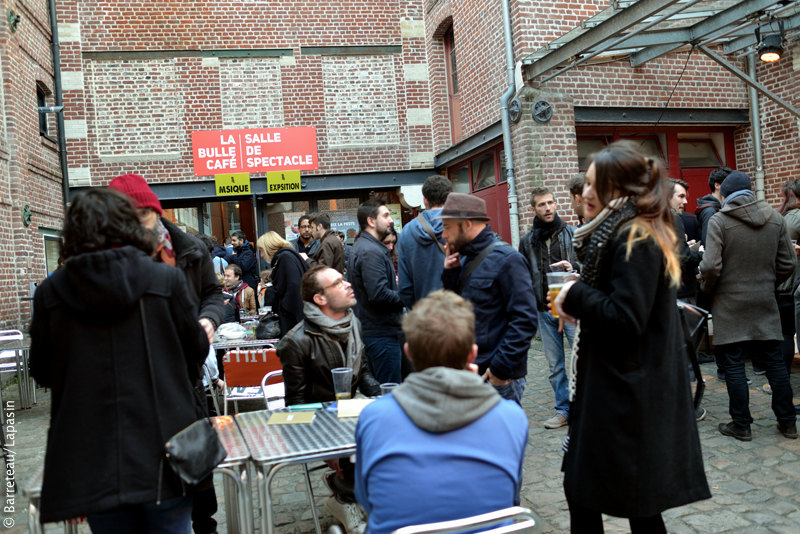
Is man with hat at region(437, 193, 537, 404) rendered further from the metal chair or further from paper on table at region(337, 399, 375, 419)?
the metal chair

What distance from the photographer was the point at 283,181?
12727 mm

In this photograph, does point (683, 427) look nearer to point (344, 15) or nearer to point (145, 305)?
point (145, 305)

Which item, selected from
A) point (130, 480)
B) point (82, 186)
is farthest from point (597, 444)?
point (82, 186)

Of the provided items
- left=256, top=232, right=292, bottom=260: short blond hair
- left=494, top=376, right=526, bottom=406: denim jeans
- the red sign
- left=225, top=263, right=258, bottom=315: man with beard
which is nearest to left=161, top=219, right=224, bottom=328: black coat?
left=494, top=376, right=526, bottom=406: denim jeans

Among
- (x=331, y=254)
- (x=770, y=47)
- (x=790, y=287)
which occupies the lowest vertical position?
(x=790, y=287)

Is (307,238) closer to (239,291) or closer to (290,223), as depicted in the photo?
(239,291)

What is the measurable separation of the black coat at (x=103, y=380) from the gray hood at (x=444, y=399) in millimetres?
802

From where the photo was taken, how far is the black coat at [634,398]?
2.07 meters

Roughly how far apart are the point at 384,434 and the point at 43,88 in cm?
1295

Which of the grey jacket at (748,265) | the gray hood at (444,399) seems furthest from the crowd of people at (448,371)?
the grey jacket at (748,265)

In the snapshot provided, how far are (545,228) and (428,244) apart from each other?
4.55 ft

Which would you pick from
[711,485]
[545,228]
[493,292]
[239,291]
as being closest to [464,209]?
[493,292]

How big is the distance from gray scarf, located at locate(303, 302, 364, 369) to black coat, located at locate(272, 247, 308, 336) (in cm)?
207

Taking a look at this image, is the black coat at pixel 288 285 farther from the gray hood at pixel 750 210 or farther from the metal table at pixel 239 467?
the gray hood at pixel 750 210
